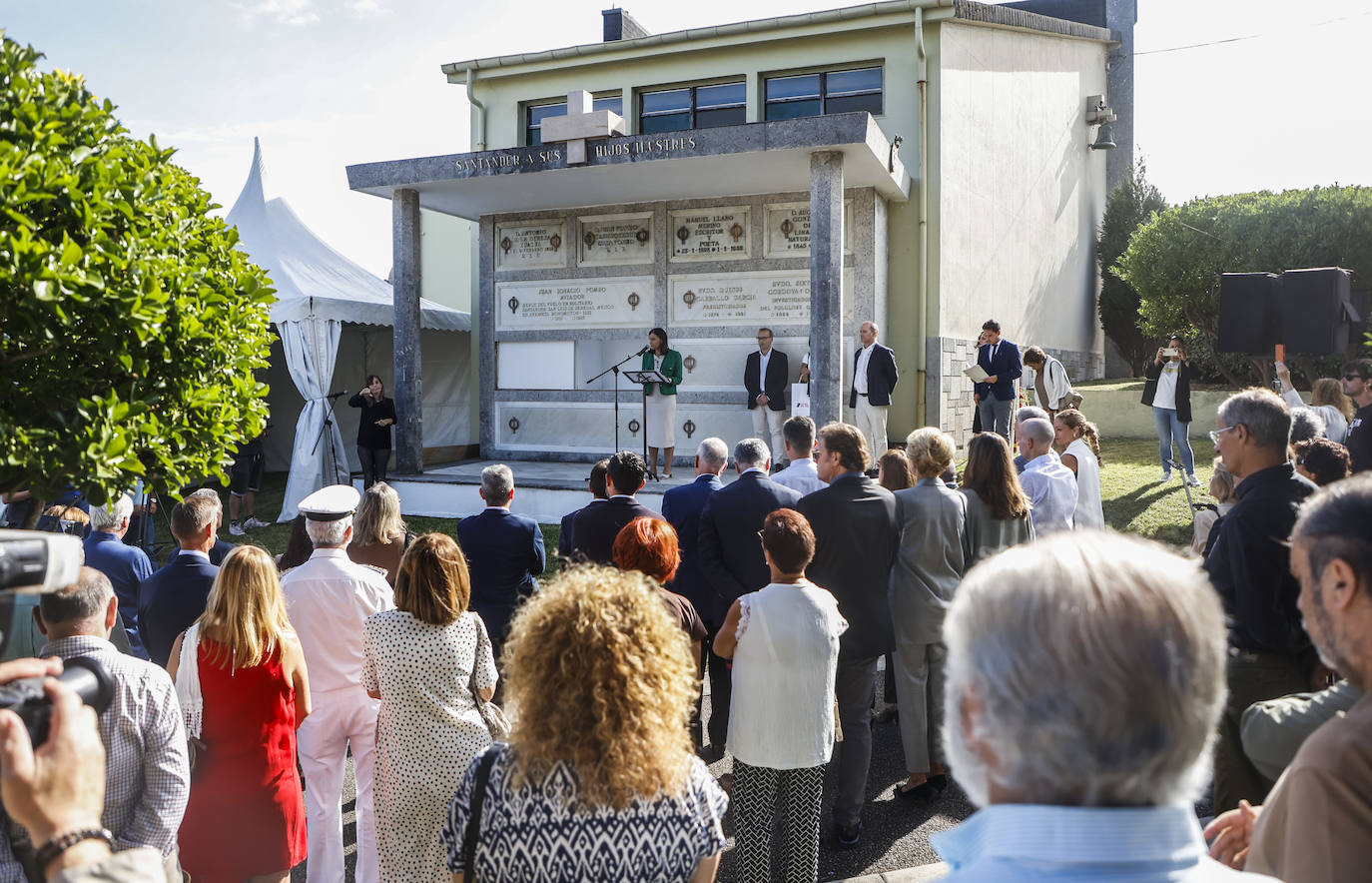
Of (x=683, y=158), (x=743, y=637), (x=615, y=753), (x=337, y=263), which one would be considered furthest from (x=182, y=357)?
(x=337, y=263)

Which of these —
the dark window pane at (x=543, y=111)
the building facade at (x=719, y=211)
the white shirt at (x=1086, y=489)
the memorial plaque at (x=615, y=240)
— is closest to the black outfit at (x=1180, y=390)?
the building facade at (x=719, y=211)

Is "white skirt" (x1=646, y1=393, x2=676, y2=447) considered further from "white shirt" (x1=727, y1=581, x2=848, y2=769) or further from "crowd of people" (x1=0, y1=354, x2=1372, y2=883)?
"white shirt" (x1=727, y1=581, x2=848, y2=769)

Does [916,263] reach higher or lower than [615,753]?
higher

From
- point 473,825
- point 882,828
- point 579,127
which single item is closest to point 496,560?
point 882,828

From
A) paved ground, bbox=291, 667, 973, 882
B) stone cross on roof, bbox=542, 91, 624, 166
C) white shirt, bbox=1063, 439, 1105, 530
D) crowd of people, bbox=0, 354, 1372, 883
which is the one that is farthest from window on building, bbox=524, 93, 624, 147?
paved ground, bbox=291, 667, 973, 882

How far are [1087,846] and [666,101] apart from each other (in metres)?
16.0

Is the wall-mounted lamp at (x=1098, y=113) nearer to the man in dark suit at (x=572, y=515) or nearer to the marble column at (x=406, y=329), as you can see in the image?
the marble column at (x=406, y=329)

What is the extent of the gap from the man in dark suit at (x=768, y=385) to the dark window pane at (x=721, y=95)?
14.8 ft

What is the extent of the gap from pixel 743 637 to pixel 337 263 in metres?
13.2

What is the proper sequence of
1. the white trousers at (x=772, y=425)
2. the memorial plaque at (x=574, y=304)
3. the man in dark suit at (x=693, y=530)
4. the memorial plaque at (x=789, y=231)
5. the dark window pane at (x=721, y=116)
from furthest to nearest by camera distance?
the dark window pane at (x=721, y=116), the memorial plaque at (x=574, y=304), the memorial plaque at (x=789, y=231), the white trousers at (x=772, y=425), the man in dark suit at (x=693, y=530)

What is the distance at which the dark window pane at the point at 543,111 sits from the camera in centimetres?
1683

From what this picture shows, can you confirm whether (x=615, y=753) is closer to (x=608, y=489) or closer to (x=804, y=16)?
(x=608, y=489)

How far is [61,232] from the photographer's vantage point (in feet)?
8.36

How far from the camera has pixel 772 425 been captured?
1343cm
